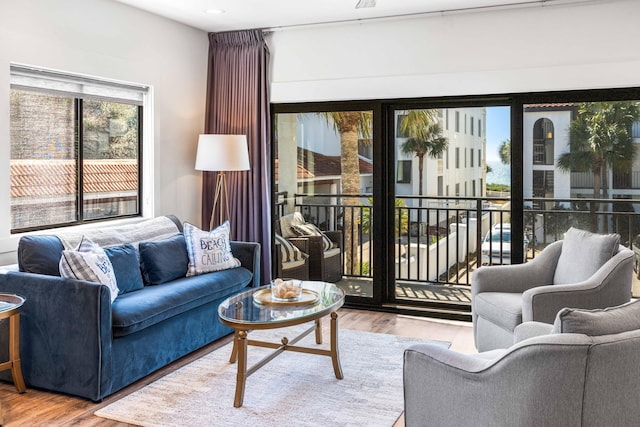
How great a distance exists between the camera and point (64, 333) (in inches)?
126

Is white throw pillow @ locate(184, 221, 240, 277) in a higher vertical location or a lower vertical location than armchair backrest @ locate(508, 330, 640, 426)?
higher

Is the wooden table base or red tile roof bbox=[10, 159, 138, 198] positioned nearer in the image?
the wooden table base

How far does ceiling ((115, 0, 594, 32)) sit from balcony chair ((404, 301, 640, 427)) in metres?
3.18

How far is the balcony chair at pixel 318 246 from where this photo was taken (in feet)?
18.5

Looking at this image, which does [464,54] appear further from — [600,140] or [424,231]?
[424,231]

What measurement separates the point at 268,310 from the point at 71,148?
214 centimetres

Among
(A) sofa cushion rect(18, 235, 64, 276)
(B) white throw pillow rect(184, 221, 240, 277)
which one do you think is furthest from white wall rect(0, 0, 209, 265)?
(B) white throw pillow rect(184, 221, 240, 277)

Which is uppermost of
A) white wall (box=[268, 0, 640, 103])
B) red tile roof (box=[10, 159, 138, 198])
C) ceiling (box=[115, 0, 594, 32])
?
ceiling (box=[115, 0, 594, 32])

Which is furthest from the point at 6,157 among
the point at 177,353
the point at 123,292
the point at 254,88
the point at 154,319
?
the point at 254,88

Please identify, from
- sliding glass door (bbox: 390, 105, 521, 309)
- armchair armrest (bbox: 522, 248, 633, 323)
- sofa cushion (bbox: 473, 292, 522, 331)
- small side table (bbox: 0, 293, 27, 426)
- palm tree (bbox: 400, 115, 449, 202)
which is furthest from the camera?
palm tree (bbox: 400, 115, 449, 202)

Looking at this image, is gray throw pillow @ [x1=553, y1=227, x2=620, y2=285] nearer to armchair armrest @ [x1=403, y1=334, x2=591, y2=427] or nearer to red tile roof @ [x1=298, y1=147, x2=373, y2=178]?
armchair armrest @ [x1=403, y1=334, x2=591, y2=427]

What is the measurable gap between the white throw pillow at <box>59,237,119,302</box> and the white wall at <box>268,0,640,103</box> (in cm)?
254

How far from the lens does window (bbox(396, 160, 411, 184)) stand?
5.32m

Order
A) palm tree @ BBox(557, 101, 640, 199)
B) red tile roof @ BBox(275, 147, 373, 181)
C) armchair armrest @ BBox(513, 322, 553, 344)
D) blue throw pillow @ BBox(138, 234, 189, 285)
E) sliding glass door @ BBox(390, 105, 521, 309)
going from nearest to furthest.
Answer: armchair armrest @ BBox(513, 322, 553, 344), blue throw pillow @ BBox(138, 234, 189, 285), palm tree @ BBox(557, 101, 640, 199), sliding glass door @ BBox(390, 105, 521, 309), red tile roof @ BBox(275, 147, 373, 181)
